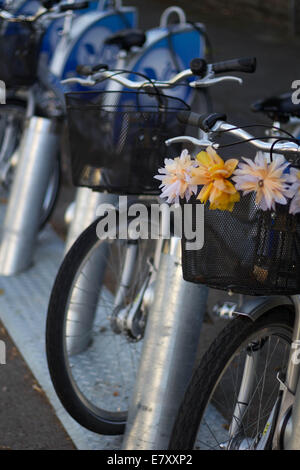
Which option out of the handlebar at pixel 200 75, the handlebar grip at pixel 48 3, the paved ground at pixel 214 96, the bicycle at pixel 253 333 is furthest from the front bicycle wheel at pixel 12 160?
the bicycle at pixel 253 333

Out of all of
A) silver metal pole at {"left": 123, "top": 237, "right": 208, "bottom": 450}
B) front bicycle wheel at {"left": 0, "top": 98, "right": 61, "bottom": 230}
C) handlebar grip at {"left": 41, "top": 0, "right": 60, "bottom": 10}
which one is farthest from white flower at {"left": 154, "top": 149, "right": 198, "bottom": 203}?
front bicycle wheel at {"left": 0, "top": 98, "right": 61, "bottom": 230}

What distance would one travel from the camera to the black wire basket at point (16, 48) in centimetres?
453

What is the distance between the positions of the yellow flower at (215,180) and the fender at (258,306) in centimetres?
48

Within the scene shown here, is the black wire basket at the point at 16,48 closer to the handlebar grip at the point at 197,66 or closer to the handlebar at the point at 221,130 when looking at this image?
the handlebar grip at the point at 197,66

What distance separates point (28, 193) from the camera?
4766 millimetres

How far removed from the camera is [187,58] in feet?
13.4

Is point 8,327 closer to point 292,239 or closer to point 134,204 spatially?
point 134,204

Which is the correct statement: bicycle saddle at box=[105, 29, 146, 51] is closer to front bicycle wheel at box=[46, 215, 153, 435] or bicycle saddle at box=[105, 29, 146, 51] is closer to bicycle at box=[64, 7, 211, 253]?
bicycle at box=[64, 7, 211, 253]

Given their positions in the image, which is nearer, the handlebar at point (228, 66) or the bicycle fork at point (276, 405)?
the bicycle fork at point (276, 405)

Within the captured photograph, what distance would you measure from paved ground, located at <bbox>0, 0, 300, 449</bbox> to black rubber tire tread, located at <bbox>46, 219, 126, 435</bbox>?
8.5 inches

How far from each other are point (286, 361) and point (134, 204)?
898mm

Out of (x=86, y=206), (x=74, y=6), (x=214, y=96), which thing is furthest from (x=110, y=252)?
(x=214, y=96)

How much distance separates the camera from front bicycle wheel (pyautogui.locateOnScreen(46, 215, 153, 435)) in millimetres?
3084
